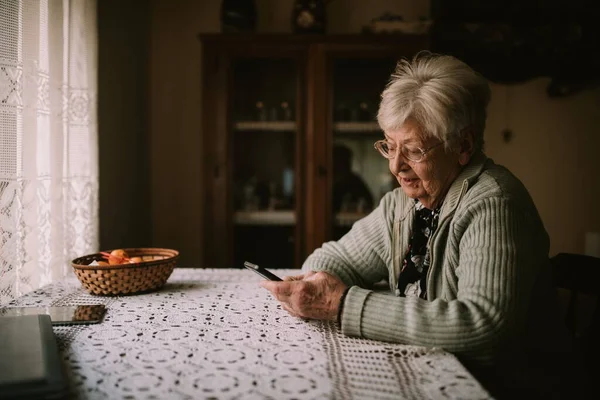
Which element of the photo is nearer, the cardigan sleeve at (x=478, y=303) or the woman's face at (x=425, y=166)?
the cardigan sleeve at (x=478, y=303)

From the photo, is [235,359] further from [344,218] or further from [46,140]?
[344,218]

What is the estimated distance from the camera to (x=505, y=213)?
97cm

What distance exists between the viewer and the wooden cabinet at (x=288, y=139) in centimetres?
251

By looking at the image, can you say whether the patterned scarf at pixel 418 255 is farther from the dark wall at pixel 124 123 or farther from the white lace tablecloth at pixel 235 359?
the dark wall at pixel 124 123

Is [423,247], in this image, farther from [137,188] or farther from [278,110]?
[137,188]

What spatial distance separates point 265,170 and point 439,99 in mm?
1600

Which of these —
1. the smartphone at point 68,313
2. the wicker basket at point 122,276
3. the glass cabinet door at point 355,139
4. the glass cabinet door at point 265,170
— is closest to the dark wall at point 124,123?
the glass cabinet door at point 265,170

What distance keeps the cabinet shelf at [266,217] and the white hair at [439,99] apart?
147cm

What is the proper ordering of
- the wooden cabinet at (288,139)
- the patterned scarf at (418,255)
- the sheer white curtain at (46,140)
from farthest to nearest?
the wooden cabinet at (288,139) < the sheer white curtain at (46,140) < the patterned scarf at (418,255)

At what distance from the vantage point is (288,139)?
8.57ft

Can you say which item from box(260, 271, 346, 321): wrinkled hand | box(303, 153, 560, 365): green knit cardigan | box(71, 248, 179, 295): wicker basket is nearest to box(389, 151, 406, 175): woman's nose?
box(303, 153, 560, 365): green knit cardigan

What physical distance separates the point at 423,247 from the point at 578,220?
2068 millimetres

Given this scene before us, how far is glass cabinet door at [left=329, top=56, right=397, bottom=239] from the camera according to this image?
255cm

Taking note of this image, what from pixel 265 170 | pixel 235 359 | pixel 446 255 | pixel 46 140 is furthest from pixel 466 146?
pixel 265 170
